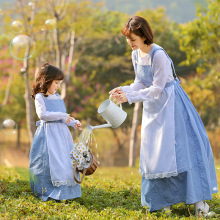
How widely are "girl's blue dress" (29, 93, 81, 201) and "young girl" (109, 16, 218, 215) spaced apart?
2.85 feet

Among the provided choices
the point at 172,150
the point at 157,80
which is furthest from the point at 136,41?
the point at 172,150

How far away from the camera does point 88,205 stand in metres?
3.99

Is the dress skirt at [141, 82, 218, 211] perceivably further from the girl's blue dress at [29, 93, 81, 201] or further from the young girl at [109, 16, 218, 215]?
the girl's blue dress at [29, 93, 81, 201]

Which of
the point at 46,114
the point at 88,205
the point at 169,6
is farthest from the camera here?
the point at 169,6

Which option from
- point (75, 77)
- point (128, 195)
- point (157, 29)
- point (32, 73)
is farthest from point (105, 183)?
point (75, 77)

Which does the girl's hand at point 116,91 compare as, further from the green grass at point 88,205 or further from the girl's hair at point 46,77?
the green grass at point 88,205

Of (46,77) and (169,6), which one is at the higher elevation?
(169,6)

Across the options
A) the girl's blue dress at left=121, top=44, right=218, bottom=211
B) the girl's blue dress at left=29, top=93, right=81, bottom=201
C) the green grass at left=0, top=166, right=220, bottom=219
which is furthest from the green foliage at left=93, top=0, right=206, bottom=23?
the girl's blue dress at left=121, top=44, right=218, bottom=211

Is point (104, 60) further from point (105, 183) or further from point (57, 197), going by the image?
point (57, 197)

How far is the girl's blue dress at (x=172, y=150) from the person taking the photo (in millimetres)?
3537

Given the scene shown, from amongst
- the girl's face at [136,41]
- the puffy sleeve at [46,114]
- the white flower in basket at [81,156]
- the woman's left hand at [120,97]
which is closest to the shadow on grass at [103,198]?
the white flower in basket at [81,156]

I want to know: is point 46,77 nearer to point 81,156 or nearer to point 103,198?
point 81,156

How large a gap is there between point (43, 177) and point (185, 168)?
1.54m

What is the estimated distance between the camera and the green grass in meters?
3.51
